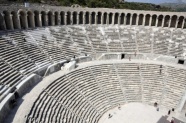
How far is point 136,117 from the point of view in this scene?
835 inches

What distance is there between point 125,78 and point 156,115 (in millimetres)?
6206

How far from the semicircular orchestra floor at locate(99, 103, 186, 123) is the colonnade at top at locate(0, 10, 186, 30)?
57.2 ft

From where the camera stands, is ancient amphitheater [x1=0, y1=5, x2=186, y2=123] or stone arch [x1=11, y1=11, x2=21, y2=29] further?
stone arch [x1=11, y1=11, x2=21, y2=29]

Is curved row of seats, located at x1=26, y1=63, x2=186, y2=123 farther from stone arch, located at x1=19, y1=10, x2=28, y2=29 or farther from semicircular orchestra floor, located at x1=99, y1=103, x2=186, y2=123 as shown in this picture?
stone arch, located at x1=19, y1=10, x2=28, y2=29

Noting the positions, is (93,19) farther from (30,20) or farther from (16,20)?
(16,20)

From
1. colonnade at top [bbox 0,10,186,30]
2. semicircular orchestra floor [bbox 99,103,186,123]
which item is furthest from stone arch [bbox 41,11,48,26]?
semicircular orchestra floor [bbox 99,103,186,123]

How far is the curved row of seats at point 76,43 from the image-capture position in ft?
75.7

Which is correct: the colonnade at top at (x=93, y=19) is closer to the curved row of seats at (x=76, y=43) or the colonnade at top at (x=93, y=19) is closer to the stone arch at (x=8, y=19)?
the curved row of seats at (x=76, y=43)

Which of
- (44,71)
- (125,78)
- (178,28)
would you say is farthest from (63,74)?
(178,28)

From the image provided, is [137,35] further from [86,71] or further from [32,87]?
[32,87]

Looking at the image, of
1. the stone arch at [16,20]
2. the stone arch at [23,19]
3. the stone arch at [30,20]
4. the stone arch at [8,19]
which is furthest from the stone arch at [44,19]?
the stone arch at [8,19]

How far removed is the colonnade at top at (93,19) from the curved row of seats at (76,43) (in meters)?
1.22

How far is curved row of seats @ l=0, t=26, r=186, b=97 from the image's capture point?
23.1 meters

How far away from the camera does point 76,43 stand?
30.0 metres
